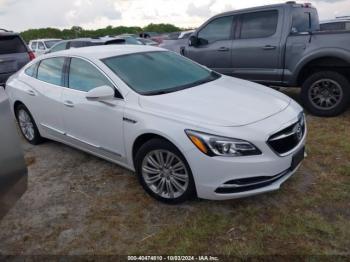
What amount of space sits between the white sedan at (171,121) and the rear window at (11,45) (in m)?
3.40

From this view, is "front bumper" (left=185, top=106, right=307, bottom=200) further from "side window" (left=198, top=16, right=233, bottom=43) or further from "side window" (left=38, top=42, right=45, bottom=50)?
"side window" (left=38, top=42, right=45, bottom=50)

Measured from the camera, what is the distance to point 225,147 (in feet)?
9.37

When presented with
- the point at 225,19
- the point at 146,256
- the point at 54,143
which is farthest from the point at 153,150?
the point at 225,19

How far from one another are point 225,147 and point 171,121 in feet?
1.86

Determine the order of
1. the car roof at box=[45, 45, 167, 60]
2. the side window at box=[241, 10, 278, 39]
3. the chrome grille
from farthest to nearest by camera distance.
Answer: the side window at box=[241, 10, 278, 39] < the car roof at box=[45, 45, 167, 60] < the chrome grille

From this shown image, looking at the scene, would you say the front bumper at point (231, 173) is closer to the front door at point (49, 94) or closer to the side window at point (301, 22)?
the front door at point (49, 94)

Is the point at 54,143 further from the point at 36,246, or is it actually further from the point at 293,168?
the point at 293,168

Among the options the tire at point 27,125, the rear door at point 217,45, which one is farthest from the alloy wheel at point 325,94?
the tire at point 27,125

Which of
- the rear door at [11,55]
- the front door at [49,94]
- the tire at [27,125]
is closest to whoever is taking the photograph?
the front door at [49,94]

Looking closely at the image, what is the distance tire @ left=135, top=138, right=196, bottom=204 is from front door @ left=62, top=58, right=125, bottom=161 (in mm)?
350

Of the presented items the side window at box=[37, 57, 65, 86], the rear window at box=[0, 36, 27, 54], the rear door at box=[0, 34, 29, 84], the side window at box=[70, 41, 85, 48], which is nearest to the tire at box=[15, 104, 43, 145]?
the side window at box=[37, 57, 65, 86]

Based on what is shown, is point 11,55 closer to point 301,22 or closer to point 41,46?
point 301,22

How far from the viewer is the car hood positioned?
3.02 m

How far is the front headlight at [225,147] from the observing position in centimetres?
285
